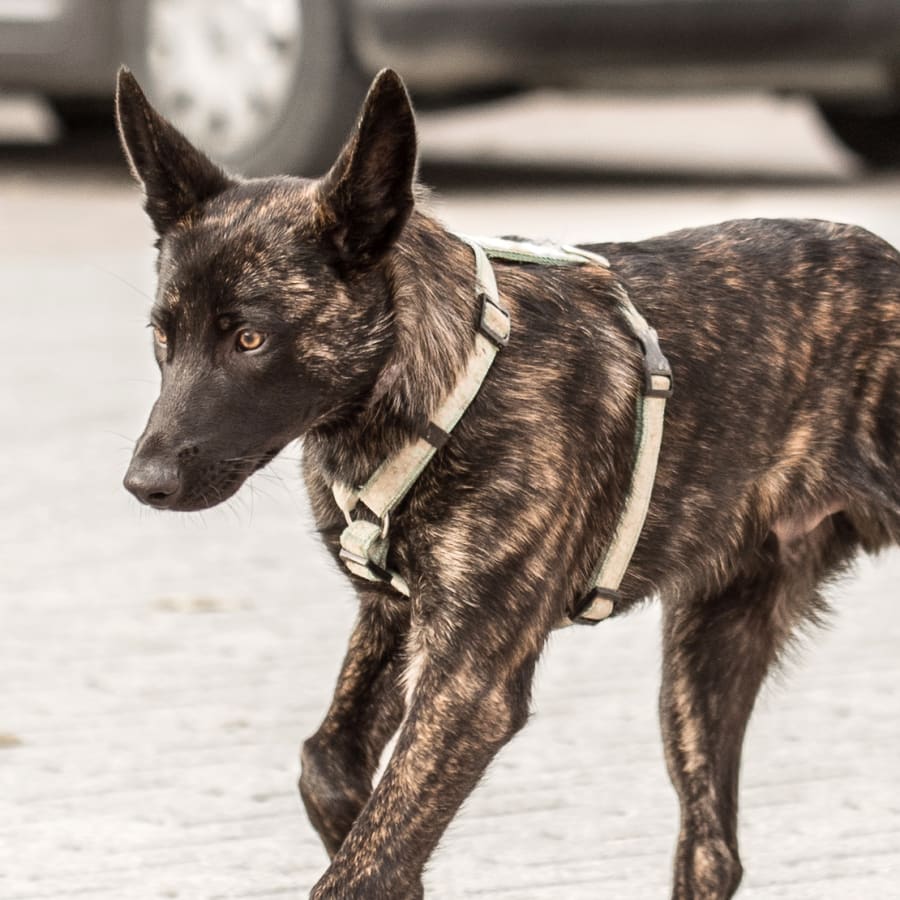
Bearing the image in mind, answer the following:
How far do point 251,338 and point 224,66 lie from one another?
304 inches

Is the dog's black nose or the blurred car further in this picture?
the blurred car

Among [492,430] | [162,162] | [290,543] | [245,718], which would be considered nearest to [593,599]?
[492,430]

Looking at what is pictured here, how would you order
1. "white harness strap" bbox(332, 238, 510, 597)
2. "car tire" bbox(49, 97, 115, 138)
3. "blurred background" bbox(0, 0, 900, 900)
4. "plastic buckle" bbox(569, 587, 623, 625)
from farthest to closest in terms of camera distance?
1. "car tire" bbox(49, 97, 115, 138)
2. "blurred background" bbox(0, 0, 900, 900)
3. "plastic buckle" bbox(569, 587, 623, 625)
4. "white harness strap" bbox(332, 238, 510, 597)

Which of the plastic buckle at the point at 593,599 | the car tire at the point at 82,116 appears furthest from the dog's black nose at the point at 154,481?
the car tire at the point at 82,116

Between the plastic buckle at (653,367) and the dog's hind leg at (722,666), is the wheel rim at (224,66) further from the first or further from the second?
the plastic buckle at (653,367)

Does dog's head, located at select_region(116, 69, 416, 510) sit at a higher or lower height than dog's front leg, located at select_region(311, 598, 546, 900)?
higher

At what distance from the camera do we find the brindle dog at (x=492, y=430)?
3.59 m

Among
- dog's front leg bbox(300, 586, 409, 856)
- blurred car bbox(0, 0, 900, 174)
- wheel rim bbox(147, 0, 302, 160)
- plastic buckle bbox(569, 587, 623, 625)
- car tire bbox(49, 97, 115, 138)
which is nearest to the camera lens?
plastic buckle bbox(569, 587, 623, 625)

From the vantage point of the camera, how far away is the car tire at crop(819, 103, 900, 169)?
12.7 m

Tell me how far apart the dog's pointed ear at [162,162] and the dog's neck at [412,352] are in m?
0.37

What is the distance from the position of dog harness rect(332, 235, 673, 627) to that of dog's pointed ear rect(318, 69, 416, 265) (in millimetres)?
237

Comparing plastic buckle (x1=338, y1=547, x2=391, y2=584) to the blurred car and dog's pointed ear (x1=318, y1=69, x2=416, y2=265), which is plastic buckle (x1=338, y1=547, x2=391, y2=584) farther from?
the blurred car

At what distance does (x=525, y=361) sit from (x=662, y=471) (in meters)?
0.36

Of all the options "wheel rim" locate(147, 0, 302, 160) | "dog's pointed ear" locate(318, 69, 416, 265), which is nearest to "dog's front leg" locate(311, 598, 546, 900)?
"dog's pointed ear" locate(318, 69, 416, 265)
